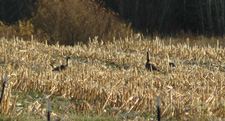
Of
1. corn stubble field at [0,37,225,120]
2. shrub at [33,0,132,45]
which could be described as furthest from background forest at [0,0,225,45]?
corn stubble field at [0,37,225,120]

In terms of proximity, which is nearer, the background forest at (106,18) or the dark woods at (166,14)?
the background forest at (106,18)

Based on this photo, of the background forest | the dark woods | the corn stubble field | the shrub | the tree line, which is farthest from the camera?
the tree line

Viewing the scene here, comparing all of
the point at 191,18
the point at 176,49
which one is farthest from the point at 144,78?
the point at 191,18

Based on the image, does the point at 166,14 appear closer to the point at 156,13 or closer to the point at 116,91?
the point at 156,13

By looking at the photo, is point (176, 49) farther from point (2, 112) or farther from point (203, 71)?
point (2, 112)

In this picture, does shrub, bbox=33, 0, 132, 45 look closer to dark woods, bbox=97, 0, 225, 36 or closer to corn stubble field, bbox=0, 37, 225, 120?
corn stubble field, bbox=0, 37, 225, 120

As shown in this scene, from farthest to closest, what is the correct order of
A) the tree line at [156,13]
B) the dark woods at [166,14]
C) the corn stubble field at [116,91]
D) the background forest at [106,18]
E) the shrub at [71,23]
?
the tree line at [156,13] → the dark woods at [166,14] → the background forest at [106,18] → the shrub at [71,23] → the corn stubble field at [116,91]

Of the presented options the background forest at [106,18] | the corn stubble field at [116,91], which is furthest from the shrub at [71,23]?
the corn stubble field at [116,91]

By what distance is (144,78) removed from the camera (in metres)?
8.01

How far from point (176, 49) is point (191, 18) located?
10.8 m

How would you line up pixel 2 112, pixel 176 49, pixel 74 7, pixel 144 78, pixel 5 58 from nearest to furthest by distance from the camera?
pixel 2 112, pixel 144 78, pixel 5 58, pixel 176 49, pixel 74 7

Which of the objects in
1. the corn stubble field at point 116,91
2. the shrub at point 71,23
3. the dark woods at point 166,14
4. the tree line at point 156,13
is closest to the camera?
the corn stubble field at point 116,91

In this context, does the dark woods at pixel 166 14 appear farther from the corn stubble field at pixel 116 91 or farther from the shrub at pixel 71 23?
the corn stubble field at pixel 116 91

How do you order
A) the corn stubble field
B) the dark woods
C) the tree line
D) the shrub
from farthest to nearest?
the tree line, the dark woods, the shrub, the corn stubble field
